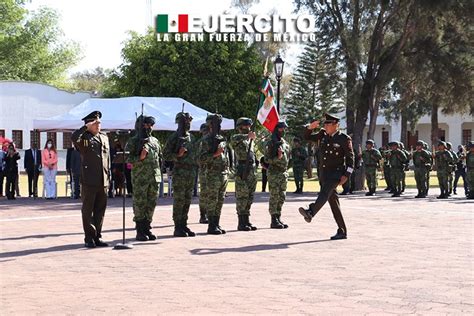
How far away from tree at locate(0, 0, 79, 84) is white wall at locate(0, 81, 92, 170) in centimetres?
1092

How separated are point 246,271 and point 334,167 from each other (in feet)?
12.8

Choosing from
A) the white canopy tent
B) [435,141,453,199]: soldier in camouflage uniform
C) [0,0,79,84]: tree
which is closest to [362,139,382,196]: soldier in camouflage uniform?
[435,141,453,199]: soldier in camouflage uniform

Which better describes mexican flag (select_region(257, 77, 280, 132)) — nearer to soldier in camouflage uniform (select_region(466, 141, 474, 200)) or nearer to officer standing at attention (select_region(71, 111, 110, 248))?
officer standing at attention (select_region(71, 111, 110, 248))

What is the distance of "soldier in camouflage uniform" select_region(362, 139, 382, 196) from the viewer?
85.7 ft

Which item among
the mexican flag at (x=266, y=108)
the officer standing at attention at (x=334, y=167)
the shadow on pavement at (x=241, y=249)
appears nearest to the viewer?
the shadow on pavement at (x=241, y=249)

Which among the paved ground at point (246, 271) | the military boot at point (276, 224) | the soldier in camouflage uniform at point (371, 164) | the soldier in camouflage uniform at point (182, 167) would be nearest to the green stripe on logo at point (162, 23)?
the soldier in camouflage uniform at point (371, 164)

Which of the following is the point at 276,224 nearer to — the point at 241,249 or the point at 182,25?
the point at 241,249

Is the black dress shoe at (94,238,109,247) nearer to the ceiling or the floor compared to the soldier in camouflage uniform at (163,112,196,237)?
nearer to the floor

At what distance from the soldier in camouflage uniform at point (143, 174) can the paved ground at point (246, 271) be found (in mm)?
433

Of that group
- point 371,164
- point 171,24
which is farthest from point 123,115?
point 171,24

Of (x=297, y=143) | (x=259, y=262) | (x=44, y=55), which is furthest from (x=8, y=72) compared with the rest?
(x=259, y=262)

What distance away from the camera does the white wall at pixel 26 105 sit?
52562mm

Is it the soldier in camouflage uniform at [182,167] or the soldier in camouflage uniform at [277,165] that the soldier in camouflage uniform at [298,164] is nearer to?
the soldier in camouflage uniform at [277,165]

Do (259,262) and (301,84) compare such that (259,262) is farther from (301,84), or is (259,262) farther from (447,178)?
(301,84)
